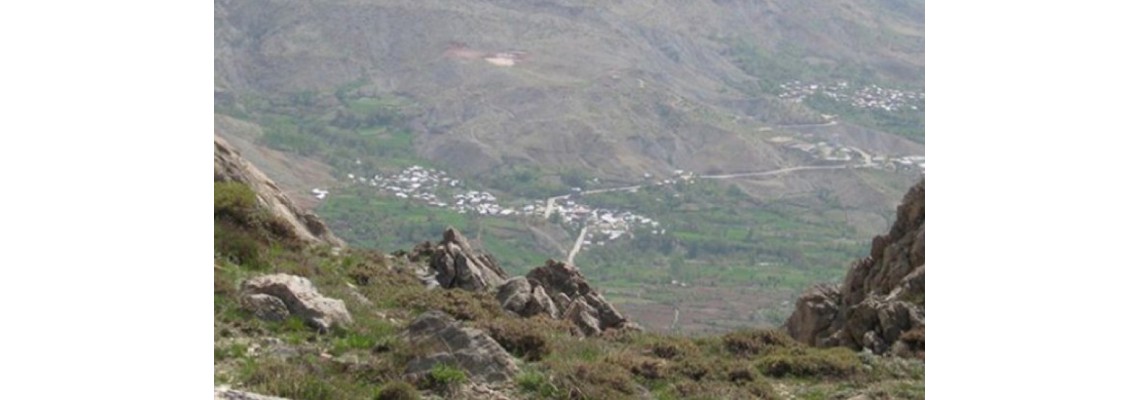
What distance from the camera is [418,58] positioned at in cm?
11081

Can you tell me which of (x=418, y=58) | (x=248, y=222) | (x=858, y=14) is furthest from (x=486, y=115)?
(x=248, y=222)

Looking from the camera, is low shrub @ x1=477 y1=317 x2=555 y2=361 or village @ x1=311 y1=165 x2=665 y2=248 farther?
village @ x1=311 y1=165 x2=665 y2=248

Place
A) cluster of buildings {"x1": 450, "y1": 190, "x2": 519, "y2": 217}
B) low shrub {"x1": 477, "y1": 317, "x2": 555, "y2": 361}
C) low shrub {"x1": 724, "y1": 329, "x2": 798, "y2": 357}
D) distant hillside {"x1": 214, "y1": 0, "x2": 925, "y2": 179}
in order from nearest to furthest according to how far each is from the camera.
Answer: low shrub {"x1": 477, "y1": 317, "x2": 555, "y2": 361} → low shrub {"x1": 724, "y1": 329, "x2": 798, "y2": 357} → cluster of buildings {"x1": 450, "y1": 190, "x2": 519, "y2": 217} → distant hillside {"x1": 214, "y1": 0, "x2": 925, "y2": 179}

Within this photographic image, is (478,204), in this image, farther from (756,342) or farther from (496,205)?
(756,342)

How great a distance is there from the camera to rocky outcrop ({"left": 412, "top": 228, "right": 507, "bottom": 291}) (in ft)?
65.1

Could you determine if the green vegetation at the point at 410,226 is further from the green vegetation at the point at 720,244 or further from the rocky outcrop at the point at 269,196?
the rocky outcrop at the point at 269,196

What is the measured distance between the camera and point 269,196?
20.3 metres

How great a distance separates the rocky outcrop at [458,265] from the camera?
19828 millimetres

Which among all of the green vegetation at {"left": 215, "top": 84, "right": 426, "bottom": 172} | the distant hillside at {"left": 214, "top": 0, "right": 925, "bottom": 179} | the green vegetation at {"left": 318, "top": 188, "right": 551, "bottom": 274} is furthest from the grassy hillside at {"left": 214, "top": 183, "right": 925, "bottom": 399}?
the distant hillside at {"left": 214, "top": 0, "right": 925, "bottom": 179}

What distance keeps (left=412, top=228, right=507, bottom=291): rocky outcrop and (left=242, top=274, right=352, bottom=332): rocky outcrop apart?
5235mm

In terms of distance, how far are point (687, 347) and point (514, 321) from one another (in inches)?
74.9

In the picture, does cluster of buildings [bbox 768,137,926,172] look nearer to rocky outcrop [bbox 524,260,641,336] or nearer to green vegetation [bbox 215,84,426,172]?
green vegetation [bbox 215,84,426,172]

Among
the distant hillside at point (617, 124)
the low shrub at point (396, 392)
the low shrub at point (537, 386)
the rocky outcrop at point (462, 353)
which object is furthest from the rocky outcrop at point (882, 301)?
the distant hillside at point (617, 124)

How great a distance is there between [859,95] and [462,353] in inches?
4054
